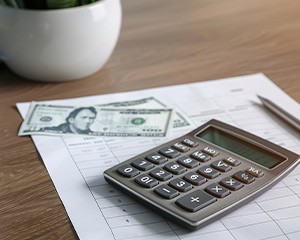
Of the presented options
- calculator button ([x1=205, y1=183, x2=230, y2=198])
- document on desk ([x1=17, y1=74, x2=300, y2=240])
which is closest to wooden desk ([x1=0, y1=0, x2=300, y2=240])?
document on desk ([x1=17, y1=74, x2=300, y2=240])

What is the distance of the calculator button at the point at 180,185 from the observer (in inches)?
21.9

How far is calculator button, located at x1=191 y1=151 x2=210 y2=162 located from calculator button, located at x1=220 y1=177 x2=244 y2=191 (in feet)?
0.13

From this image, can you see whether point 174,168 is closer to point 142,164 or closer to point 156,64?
point 142,164

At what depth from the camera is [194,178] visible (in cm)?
57

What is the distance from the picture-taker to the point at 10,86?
0.83 m

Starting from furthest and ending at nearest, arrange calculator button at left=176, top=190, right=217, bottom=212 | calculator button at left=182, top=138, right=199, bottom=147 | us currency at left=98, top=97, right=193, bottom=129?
1. us currency at left=98, top=97, right=193, bottom=129
2. calculator button at left=182, top=138, right=199, bottom=147
3. calculator button at left=176, top=190, right=217, bottom=212

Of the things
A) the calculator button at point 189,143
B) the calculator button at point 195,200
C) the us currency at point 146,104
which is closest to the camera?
the calculator button at point 195,200

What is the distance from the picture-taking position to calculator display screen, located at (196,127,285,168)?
2.00ft

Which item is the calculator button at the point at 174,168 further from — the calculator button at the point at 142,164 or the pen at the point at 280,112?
the pen at the point at 280,112

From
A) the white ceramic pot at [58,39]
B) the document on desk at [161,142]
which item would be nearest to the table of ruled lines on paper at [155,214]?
the document on desk at [161,142]

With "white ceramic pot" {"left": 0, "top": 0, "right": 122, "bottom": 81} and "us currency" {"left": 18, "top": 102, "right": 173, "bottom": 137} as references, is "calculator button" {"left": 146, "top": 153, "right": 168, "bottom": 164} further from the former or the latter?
"white ceramic pot" {"left": 0, "top": 0, "right": 122, "bottom": 81}

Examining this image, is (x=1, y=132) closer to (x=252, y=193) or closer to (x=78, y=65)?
(x=78, y=65)

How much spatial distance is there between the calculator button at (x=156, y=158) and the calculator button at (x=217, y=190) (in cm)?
6

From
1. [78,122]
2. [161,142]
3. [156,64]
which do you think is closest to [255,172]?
[161,142]
